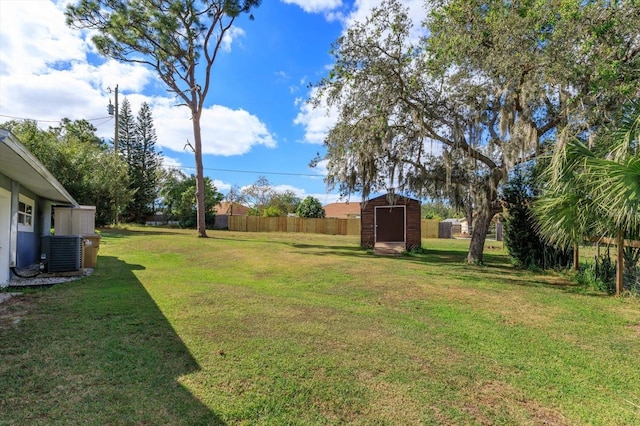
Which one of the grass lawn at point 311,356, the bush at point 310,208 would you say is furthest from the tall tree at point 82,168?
the bush at point 310,208

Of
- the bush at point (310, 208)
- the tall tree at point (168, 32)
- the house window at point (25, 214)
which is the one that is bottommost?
the house window at point (25, 214)

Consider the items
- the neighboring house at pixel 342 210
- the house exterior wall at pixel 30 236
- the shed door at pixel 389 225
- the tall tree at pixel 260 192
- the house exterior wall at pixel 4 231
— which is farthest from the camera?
the neighboring house at pixel 342 210

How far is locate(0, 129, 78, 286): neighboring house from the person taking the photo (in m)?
4.63

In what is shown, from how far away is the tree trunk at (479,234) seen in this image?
11062mm

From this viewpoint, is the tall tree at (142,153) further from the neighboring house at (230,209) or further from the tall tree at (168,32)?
the tall tree at (168,32)

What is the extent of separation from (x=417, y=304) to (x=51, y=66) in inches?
762

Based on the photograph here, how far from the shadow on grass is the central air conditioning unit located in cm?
266

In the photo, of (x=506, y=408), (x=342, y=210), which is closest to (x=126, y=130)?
(x=342, y=210)

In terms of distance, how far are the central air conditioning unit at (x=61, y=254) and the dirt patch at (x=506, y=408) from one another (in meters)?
8.06

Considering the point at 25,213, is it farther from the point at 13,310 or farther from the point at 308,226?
the point at 308,226

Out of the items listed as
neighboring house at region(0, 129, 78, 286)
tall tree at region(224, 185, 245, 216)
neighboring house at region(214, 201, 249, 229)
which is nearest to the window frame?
neighboring house at region(0, 129, 78, 286)

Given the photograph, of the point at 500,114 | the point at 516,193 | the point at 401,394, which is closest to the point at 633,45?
the point at 500,114

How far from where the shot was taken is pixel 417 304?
18.4 ft

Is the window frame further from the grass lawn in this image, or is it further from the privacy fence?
the privacy fence
